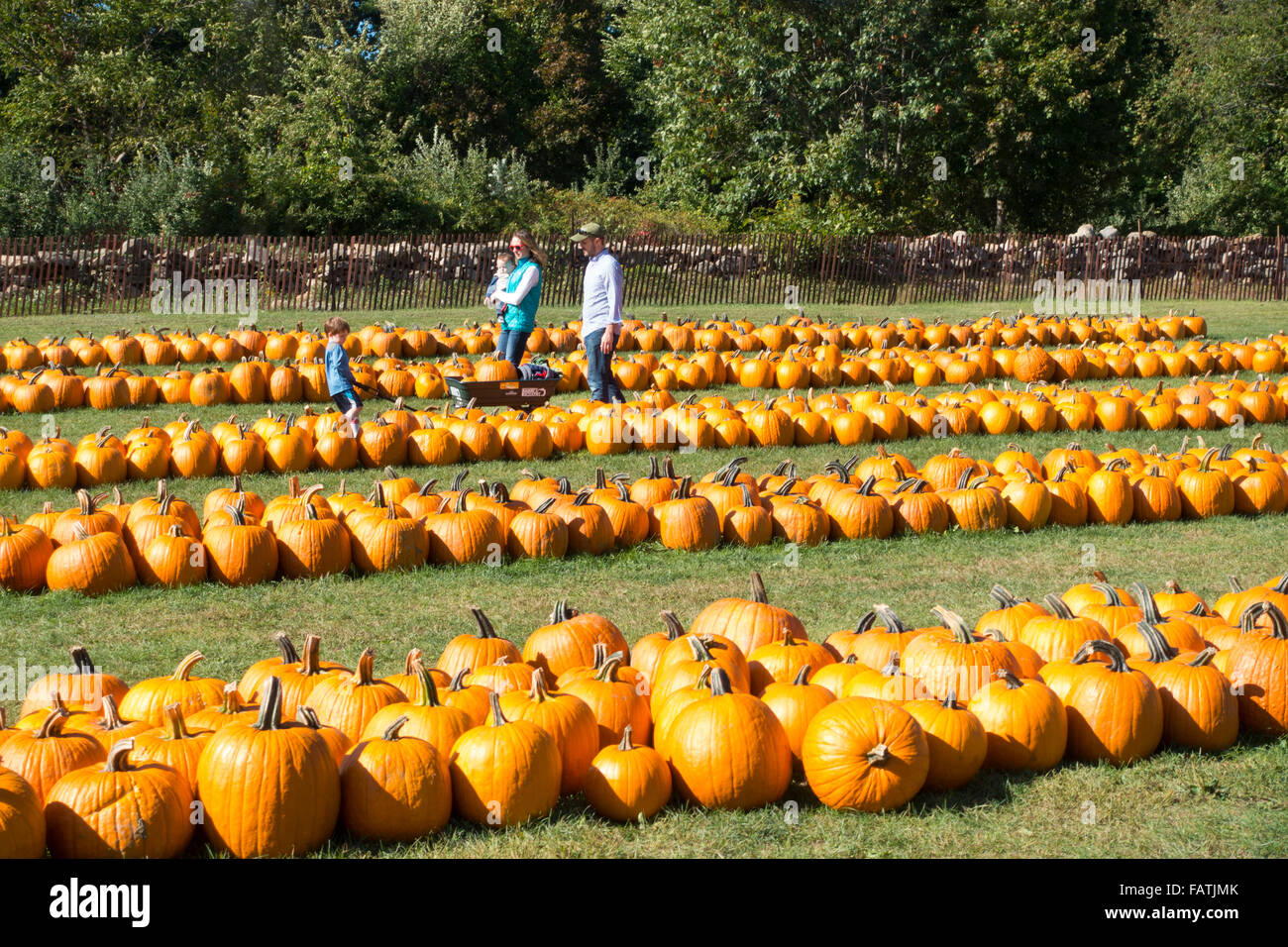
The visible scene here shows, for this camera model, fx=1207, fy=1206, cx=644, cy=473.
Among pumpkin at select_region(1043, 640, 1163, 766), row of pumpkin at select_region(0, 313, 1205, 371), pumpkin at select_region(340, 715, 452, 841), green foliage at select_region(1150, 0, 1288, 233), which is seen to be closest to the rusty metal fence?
row of pumpkin at select_region(0, 313, 1205, 371)

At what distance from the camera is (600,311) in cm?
1202

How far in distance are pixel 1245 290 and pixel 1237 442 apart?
2232 cm

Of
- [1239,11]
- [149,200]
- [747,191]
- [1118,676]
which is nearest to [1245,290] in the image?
[747,191]

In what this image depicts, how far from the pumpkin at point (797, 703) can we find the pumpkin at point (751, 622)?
23.5 inches

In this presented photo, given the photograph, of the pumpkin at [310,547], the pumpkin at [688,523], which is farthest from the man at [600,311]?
the pumpkin at [310,547]

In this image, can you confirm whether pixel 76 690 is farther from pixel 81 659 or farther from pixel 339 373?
pixel 339 373

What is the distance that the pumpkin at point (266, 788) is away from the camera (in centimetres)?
380

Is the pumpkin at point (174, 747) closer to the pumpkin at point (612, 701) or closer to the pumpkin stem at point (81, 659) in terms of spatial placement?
the pumpkin stem at point (81, 659)

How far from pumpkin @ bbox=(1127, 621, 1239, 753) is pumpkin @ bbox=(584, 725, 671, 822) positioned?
83.3 inches

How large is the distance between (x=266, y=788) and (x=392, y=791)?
40 centimetres

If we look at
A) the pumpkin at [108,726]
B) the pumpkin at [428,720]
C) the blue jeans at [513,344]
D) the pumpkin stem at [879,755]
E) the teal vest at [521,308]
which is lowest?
the pumpkin stem at [879,755]

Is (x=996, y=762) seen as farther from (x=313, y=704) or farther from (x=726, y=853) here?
(x=313, y=704)

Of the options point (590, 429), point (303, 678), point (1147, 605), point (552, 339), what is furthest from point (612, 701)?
point (552, 339)

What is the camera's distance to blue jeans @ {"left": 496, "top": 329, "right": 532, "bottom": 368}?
13.6 meters
